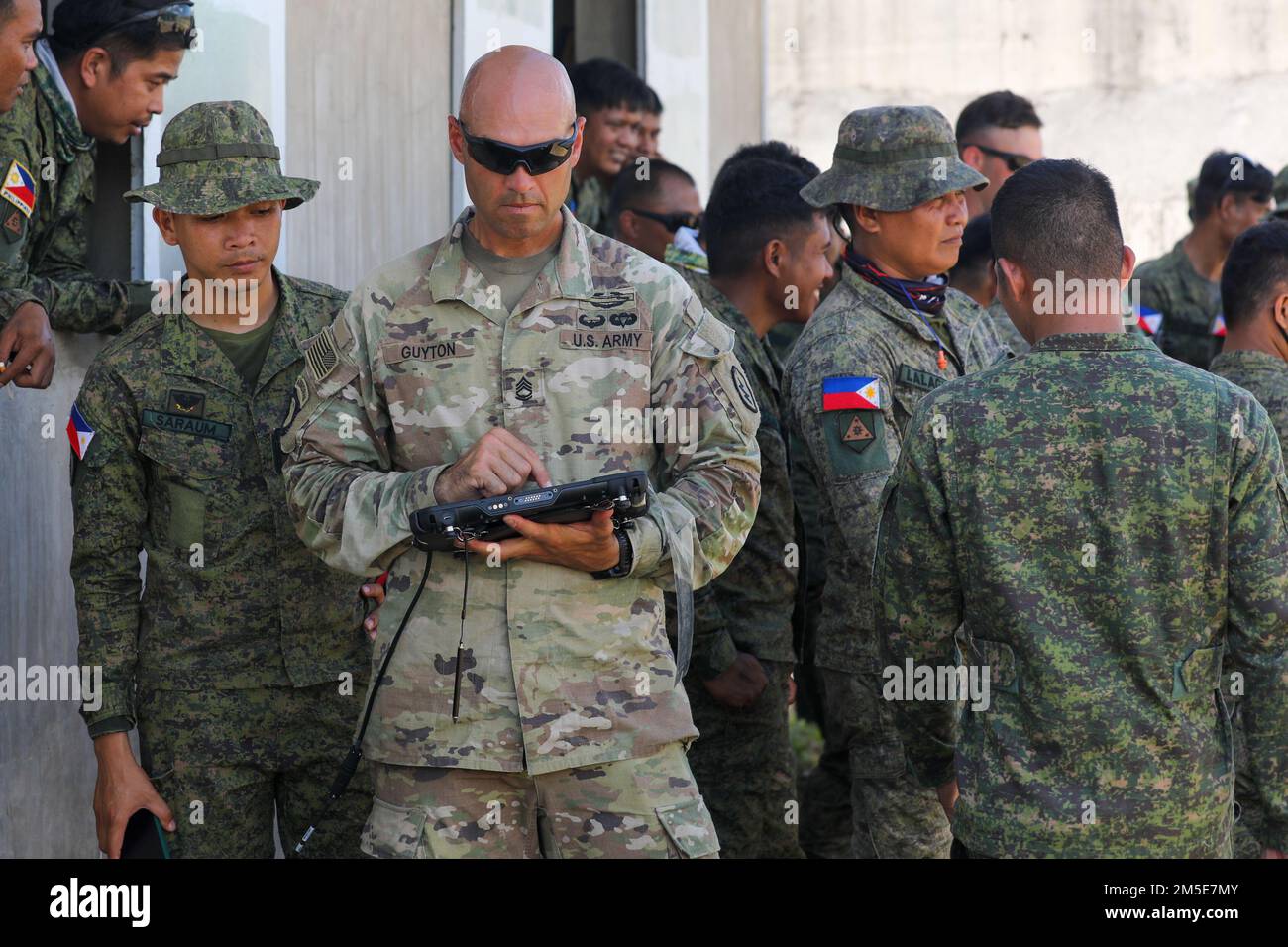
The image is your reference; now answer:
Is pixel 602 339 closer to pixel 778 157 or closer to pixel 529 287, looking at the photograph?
pixel 529 287

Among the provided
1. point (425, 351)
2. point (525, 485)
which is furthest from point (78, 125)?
point (525, 485)

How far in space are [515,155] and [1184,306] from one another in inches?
202

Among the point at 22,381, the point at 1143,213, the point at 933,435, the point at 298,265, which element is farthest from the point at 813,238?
the point at 1143,213

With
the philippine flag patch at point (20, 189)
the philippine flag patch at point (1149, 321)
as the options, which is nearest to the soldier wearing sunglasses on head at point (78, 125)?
the philippine flag patch at point (20, 189)

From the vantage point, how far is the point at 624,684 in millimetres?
2990

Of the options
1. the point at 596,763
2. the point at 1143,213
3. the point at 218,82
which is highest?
the point at 1143,213

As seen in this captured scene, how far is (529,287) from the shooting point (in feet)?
10.2

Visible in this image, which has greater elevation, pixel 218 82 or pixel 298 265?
pixel 218 82

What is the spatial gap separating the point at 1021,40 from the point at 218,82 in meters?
12.2

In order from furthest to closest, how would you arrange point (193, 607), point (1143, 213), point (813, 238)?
point (1143, 213) → point (813, 238) → point (193, 607)

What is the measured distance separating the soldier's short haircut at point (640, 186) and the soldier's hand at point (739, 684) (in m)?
2.19

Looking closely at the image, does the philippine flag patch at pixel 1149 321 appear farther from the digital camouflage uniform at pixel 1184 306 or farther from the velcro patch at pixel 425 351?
the velcro patch at pixel 425 351

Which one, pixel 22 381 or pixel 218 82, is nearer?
pixel 22 381

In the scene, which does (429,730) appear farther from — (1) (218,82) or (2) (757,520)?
(1) (218,82)
